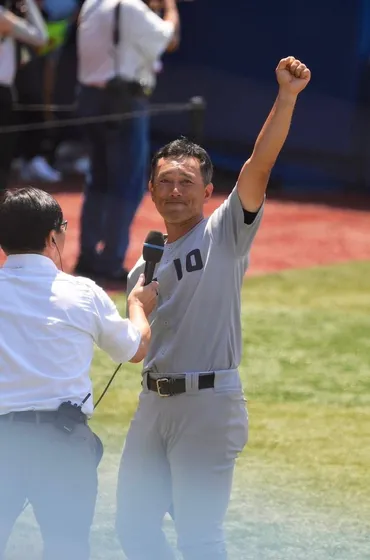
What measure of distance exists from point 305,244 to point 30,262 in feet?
25.1

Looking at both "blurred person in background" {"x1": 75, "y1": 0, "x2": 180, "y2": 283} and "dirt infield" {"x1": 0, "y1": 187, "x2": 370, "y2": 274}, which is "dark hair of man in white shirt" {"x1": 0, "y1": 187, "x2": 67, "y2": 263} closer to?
"blurred person in background" {"x1": 75, "y1": 0, "x2": 180, "y2": 283}

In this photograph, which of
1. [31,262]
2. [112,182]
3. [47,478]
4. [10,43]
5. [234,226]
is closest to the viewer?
[47,478]

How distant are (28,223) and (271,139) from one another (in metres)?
0.76

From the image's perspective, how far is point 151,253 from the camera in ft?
12.6

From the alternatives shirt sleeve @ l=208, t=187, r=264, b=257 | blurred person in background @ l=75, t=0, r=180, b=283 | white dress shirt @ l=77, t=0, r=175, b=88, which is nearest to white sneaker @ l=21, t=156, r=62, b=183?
blurred person in background @ l=75, t=0, r=180, b=283

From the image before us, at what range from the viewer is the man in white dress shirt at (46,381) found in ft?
11.2

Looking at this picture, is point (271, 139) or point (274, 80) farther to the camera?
point (274, 80)

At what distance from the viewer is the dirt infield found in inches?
404

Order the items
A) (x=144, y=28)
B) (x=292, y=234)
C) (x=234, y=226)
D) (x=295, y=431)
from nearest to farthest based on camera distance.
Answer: (x=234, y=226) → (x=295, y=431) → (x=144, y=28) → (x=292, y=234)

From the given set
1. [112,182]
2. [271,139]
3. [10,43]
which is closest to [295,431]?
[271,139]

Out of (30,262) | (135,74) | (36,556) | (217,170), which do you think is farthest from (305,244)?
(30,262)

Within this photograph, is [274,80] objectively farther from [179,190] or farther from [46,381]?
[46,381]

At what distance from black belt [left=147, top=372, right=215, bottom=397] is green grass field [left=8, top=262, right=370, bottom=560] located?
0.95 metres

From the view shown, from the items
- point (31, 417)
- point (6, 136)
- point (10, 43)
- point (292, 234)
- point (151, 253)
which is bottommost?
point (292, 234)
